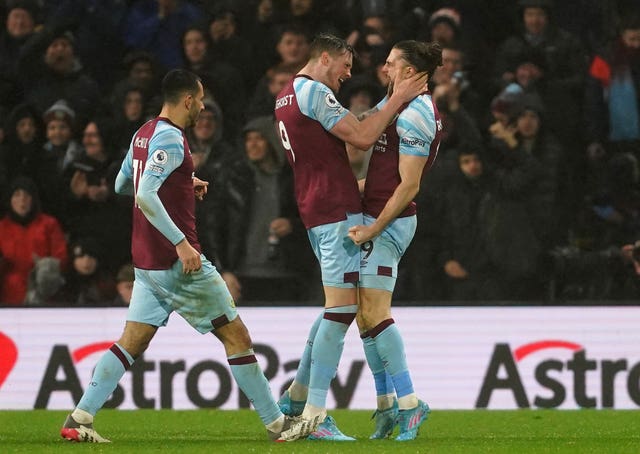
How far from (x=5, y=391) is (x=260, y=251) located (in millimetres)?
2695

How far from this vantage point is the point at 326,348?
7605mm

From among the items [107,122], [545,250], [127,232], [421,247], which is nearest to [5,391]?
[127,232]

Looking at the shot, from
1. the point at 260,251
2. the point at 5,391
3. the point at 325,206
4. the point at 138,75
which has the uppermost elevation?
the point at 138,75

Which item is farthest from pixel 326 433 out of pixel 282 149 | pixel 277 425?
pixel 282 149

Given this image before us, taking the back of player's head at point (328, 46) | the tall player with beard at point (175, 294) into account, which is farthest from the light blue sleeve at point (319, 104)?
the tall player with beard at point (175, 294)

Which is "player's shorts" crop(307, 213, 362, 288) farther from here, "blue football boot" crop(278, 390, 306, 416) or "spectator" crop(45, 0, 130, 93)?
"spectator" crop(45, 0, 130, 93)

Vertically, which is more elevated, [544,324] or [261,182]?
[261,182]

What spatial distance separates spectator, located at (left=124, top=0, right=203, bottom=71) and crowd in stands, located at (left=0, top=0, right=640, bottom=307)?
0.6 inches

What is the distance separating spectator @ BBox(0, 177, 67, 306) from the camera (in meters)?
12.6

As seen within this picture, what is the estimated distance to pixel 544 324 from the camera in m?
11.6

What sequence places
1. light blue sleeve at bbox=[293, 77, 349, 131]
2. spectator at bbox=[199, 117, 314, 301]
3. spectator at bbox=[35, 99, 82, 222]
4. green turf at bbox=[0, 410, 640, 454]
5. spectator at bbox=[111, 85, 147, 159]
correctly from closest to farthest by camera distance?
1. green turf at bbox=[0, 410, 640, 454]
2. light blue sleeve at bbox=[293, 77, 349, 131]
3. spectator at bbox=[199, 117, 314, 301]
4. spectator at bbox=[35, 99, 82, 222]
5. spectator at bbox=[111, 85, 147, 159]

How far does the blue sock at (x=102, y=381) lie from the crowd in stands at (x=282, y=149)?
427cm

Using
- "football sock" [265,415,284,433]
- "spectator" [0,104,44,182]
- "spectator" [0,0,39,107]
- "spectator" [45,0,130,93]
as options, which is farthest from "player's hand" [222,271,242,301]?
"football sock" [265,415,284,433]

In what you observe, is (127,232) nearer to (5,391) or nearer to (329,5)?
(5,391)
